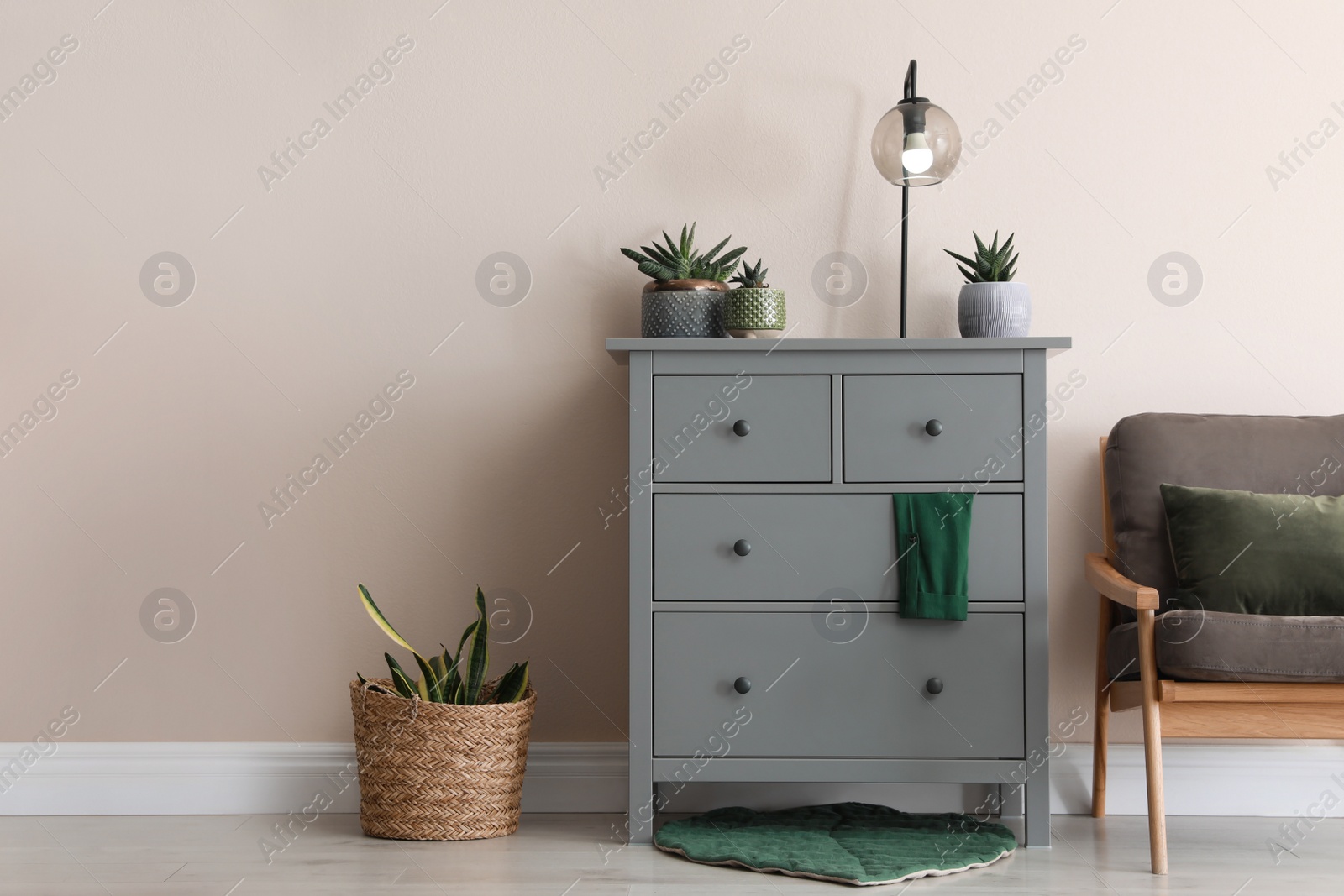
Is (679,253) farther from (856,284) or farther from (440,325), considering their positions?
(440,325)

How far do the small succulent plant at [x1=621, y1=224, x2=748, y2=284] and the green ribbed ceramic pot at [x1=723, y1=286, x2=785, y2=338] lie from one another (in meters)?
0.14

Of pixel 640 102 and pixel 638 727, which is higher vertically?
pixel 640 102

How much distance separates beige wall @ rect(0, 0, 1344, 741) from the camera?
7.97ft

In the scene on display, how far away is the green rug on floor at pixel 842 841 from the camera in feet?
6.04

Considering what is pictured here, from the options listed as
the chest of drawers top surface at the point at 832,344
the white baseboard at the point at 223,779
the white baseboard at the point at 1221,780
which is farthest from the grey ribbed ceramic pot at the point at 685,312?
the white baseboard at the point at 1221,780

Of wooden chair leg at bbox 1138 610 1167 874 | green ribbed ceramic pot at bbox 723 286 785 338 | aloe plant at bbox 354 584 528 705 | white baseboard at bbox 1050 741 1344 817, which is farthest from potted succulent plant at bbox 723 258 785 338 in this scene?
white baseboard at bbox 1050 741 1344 817

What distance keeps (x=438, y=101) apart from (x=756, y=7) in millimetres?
845

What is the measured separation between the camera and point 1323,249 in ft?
8.01

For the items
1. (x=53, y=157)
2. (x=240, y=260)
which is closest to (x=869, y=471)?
(x=240, y=260)

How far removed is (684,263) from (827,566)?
2.56ft

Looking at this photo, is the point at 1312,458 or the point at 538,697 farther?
the point at 538,697

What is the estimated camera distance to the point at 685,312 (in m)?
2.19

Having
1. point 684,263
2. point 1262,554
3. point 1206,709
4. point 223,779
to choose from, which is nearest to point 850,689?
point 1206,709

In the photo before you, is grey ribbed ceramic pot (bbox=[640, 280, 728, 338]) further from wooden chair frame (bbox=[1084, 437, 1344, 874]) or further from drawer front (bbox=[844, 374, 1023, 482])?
wooden chair frame (bbox=[1084, 437, 1344, 874])
